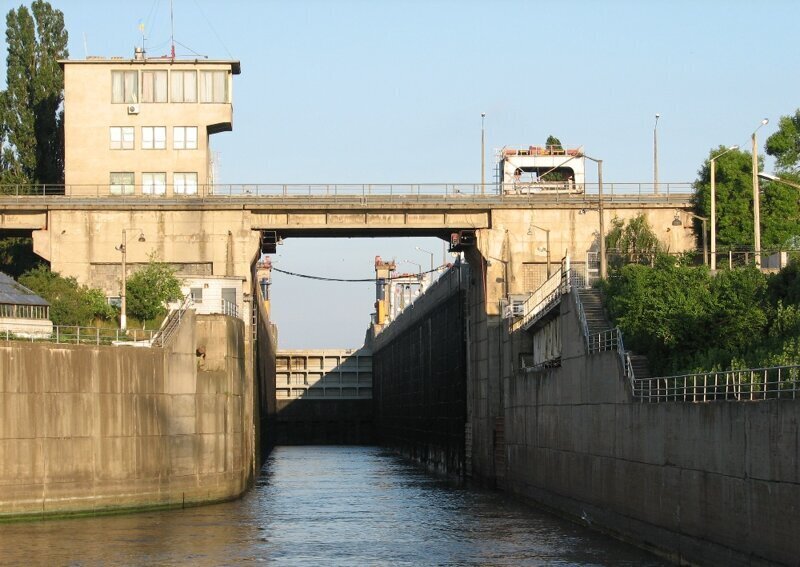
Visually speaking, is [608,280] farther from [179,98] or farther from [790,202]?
[179,98]

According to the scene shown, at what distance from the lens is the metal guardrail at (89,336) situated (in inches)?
1797

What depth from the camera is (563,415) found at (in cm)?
4800

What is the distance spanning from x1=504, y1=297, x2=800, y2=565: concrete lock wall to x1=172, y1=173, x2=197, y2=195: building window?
1960 centimetres

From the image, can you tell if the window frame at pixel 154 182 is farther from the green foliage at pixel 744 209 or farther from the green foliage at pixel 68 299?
the green foliage at pixel 744 209

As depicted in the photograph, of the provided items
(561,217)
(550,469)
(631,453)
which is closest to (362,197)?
(561,217)

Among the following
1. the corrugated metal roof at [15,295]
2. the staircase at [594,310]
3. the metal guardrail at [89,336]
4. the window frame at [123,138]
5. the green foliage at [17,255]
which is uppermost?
the window frame at [123,138]

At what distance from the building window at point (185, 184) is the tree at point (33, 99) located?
29.3ft

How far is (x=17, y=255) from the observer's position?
70625mm

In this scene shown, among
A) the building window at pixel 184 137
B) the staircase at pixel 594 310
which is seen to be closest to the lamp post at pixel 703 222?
the staircase at pixel 594 310

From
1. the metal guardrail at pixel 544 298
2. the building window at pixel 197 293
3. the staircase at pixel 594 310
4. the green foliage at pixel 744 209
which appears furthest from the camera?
the green foliage at pixel 744 209

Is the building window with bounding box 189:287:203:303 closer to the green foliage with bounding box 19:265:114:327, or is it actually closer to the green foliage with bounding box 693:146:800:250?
the green foliage with bounding box 19:265:114:327

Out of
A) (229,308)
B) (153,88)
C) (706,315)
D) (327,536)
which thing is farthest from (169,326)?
(706,315)

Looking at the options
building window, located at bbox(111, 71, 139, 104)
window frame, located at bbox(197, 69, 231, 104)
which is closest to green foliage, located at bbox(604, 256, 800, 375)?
window frame, located at bbox(197, 69, 231, 104)

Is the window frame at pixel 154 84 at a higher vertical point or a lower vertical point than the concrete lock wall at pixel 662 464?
higher
